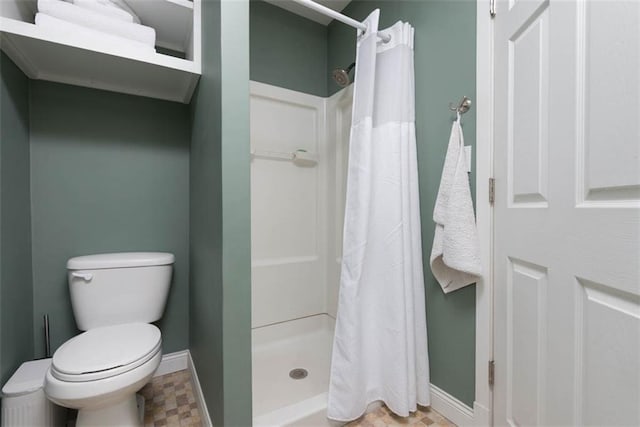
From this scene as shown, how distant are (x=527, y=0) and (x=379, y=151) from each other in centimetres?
70

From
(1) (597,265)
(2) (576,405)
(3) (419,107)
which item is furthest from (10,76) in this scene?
(2) (576,405)

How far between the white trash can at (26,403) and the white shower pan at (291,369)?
842 millimetres

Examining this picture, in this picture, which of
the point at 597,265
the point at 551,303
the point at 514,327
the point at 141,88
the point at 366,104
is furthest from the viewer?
the point at 141,88

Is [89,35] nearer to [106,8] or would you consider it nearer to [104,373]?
[106,8]

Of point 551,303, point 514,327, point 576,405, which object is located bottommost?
point 576,405

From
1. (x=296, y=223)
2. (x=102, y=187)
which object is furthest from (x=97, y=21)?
(x=296, y=223)

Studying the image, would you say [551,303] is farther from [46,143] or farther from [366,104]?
[46,143]

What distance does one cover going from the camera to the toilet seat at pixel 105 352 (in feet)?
3.23

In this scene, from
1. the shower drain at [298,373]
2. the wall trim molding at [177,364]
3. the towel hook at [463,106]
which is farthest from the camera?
the shower drain at [298,373]

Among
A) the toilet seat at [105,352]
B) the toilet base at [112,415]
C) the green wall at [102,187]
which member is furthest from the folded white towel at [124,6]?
the toilet base at [112,415]

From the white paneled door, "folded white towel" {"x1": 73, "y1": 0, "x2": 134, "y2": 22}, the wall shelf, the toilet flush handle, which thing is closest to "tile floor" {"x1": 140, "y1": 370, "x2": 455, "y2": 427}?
the white paneled door

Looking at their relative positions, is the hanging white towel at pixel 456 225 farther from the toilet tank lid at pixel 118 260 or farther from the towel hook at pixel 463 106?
the toilet tank lid at pixel 118 260

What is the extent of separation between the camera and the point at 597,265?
0.70 meters

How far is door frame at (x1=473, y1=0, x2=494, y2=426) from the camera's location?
1102mm
